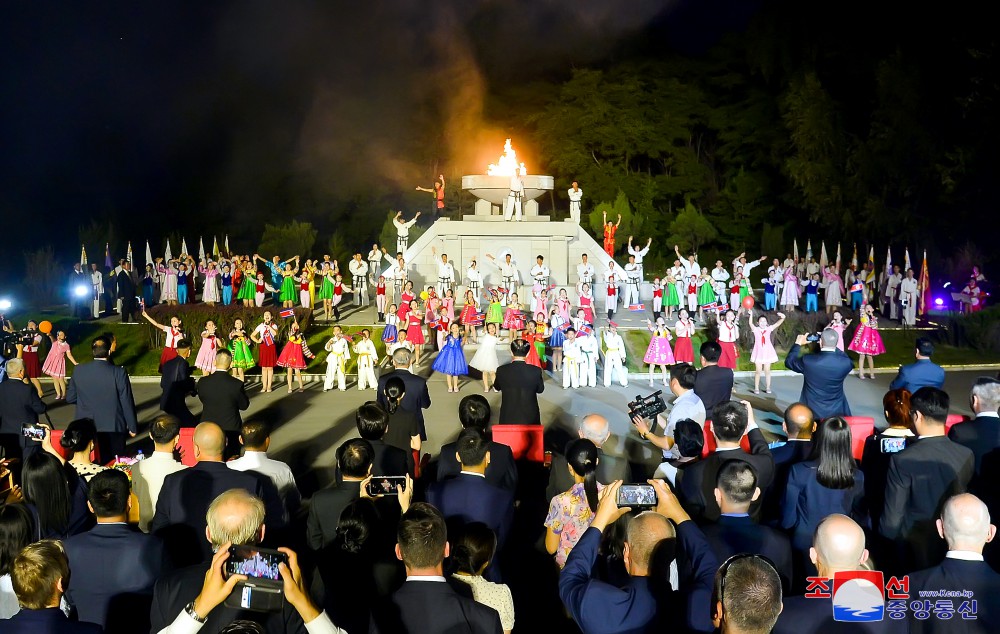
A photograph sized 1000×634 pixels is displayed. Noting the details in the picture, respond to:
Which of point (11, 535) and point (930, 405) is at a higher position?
point (930, 405)

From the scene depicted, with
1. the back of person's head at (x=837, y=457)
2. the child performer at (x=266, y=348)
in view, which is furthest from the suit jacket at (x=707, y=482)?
the child performer at (x=266, y=348)

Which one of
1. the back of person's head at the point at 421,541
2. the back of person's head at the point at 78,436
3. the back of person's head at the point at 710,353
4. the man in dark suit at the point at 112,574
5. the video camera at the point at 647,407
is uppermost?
the back of person's head at the point at 710,353

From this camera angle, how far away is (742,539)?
4559mm

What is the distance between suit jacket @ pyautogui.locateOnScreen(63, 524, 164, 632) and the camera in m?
4.68

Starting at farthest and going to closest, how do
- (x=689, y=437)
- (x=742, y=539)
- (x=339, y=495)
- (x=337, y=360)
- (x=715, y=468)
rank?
1. (x=337, y=360)
2. (x=689, y=437)
3. (x=715, y=468)
4. (x=339, y=495)
5. (x=742, y=539)

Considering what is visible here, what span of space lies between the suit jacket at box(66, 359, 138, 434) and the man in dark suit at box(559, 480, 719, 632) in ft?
22.9

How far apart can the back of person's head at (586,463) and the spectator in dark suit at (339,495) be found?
1.25 metres

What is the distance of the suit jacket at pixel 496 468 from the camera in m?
6.57

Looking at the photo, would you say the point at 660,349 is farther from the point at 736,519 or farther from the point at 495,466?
the point at 736,519

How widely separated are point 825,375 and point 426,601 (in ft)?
21.5

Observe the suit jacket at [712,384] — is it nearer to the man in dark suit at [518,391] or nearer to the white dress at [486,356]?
the man in dark suit at [518,391]

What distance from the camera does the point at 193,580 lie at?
4.01m

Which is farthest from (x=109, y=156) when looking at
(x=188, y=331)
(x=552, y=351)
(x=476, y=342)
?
(x=552, y=351)

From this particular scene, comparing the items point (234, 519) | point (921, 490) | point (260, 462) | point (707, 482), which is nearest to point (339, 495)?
point (260, 462)
